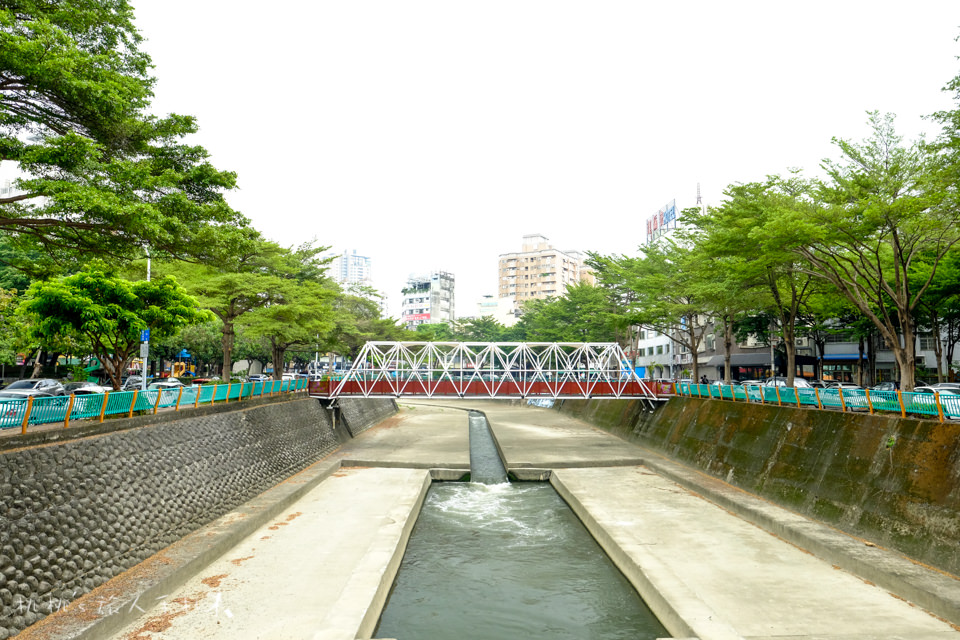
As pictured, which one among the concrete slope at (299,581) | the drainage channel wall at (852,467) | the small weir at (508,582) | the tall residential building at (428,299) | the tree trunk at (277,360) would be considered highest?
the tall residential building at (428,299)

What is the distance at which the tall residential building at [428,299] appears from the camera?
492 feet

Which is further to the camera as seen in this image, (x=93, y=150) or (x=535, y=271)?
(x=535, y=271)

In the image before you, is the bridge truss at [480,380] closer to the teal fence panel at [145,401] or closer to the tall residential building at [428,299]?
the teal fence panel at [145,401]

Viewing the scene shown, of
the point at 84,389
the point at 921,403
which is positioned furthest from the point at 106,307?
the point at 921,403

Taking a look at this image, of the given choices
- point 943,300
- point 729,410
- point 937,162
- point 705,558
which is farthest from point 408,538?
point 943,300

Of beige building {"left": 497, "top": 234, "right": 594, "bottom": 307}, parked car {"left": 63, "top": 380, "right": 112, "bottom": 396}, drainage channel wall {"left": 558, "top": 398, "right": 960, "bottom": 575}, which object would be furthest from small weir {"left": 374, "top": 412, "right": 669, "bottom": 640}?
beige building {"left": 497, "top": 234, "right": 594, "bottom": 307}

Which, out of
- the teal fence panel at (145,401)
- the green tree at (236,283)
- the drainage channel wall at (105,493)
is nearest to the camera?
the drainage channel wall at (105,493)

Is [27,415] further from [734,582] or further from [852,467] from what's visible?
[852,467]

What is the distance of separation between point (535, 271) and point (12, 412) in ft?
432

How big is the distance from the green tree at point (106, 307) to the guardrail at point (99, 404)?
3.56m

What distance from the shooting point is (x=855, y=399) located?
19.0m

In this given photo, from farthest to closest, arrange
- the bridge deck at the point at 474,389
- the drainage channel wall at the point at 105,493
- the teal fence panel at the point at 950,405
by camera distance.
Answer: the bridge deck at the point at 474,389 < the teal fence panel at the point at 950,405 < the drainage channel wall at the point at 105,493

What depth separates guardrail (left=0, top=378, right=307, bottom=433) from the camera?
39.3ft

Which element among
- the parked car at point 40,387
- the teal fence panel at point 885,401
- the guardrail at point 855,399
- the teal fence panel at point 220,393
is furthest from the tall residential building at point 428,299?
the teal fence panel at point 885,401
